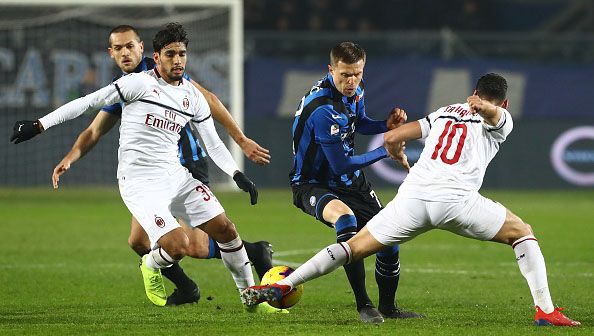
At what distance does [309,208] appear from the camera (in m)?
8.38

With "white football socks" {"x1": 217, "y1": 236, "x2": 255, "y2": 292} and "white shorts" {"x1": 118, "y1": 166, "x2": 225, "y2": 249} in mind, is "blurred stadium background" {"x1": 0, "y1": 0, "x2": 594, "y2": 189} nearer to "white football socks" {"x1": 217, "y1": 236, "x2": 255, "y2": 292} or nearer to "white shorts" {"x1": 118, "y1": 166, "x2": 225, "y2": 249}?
"white football socks" {"x1": 217, "y1": 236, "x2": 255, "y2": 292}

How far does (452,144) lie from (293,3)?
67.1 feet

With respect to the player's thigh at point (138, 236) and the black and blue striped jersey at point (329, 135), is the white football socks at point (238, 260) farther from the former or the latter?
the player's thigh at point (138, 236)

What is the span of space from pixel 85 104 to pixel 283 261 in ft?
15.7

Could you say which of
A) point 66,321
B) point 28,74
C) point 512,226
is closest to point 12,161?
point 28,74

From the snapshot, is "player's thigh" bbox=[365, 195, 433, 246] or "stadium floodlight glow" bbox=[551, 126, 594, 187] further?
"stadium floodlight glow" bbox=[551, 126, 594, 187]

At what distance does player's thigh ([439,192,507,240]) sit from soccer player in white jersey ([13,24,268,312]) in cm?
163

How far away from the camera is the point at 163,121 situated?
328 inches

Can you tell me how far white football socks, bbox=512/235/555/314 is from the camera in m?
7.46

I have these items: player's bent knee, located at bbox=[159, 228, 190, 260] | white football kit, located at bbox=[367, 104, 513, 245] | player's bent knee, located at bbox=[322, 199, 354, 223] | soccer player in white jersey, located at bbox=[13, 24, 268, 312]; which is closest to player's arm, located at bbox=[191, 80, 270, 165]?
soccer player in white jersey, located at bbox=[13, 24, 268, 312]

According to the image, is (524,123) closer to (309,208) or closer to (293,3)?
(293,3)

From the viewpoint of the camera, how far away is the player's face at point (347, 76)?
26.6 ft

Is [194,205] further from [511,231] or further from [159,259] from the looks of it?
[511,231]

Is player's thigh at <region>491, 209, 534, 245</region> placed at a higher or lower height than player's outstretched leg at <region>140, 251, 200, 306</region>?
higher
